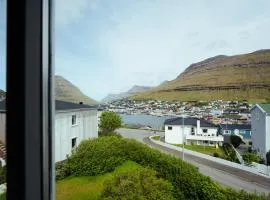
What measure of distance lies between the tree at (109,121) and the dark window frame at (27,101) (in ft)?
2.41

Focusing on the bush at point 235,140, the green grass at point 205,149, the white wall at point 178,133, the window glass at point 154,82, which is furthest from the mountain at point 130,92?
the bush at point 235,140

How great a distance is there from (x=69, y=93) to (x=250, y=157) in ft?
2.66

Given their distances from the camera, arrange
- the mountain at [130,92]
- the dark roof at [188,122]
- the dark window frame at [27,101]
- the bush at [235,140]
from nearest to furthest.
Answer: the dark window frame at [27,101]
the bush at [235,140]
the dark roof at [188,122]
the mountain at [130,92]

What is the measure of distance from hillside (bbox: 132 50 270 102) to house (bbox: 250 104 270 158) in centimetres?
4

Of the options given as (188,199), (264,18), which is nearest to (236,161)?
(188,199)

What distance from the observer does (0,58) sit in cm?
84

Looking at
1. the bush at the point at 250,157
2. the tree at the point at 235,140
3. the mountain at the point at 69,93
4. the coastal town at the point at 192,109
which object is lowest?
the bush at the point at 250,157

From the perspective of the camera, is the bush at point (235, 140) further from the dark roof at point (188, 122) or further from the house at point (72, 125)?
the house at point (72, 125)

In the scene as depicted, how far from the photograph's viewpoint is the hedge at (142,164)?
130 centimetres

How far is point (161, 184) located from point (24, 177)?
0.84 metres

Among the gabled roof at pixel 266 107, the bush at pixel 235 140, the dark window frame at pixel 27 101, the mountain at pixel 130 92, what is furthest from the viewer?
the mountain at pixel 130 92

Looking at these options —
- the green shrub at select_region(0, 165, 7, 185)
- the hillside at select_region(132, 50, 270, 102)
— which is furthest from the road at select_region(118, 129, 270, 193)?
the green shrub at select_region(0, 165, 7, 185)

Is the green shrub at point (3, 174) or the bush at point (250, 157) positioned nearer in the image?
the green shrub at point (3, 174)

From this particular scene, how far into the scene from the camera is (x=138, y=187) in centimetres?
140
